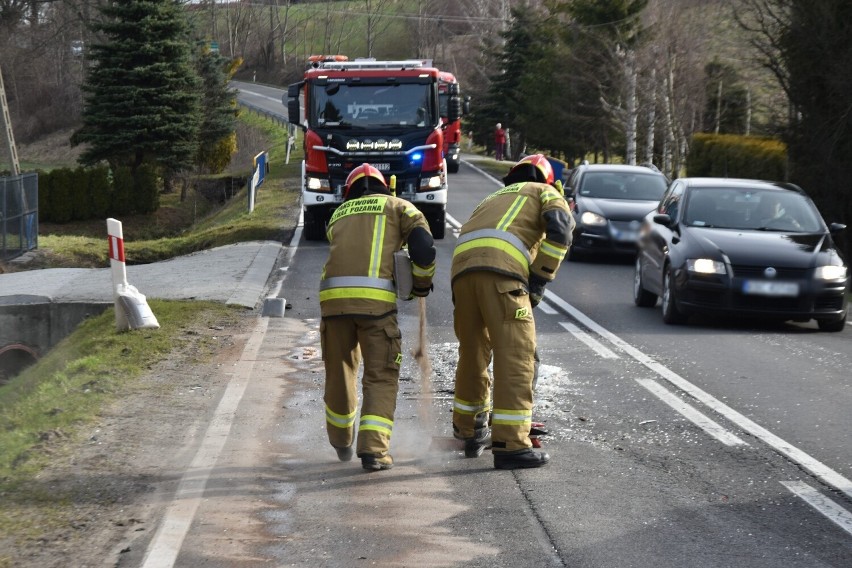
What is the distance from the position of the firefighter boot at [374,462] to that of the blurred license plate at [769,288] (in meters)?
6.65

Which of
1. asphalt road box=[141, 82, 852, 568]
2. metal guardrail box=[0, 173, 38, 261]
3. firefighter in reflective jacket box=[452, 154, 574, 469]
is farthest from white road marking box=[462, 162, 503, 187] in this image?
firefighter in reflective jacket box=[452, 154, 574, 469]

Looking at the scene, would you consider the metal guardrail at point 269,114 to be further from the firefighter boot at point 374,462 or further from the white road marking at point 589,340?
the firefighter boot at point 374,462

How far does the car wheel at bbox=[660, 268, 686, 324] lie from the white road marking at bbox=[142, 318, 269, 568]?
5006 millimetres

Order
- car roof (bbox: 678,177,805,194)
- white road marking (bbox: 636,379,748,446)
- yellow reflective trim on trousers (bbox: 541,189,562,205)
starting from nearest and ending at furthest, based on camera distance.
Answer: yellow reflective trim on trousers (bbox: 541,189,562,205) → white road marking (bbox: 636,379,748,446) → car roof (bbox: 678,177,805,194)

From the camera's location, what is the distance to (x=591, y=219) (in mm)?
19297

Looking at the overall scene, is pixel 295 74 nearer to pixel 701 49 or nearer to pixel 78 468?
pixel 701 49

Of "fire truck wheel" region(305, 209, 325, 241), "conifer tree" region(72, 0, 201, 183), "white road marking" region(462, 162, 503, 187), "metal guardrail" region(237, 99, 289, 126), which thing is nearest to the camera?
"fire truck wheel" region(305, 209, 325, 241)

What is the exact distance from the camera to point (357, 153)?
20.1 meters

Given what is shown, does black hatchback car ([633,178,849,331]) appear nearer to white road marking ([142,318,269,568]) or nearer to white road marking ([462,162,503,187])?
white road marking ([142,318,269,568])

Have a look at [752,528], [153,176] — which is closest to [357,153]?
[752,528]

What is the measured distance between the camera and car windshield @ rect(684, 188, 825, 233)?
13523 mm

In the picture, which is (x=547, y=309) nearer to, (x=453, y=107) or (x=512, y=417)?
(x=453, y=107)

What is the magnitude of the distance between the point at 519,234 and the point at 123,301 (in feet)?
20.2

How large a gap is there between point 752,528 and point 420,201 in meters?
15.2
